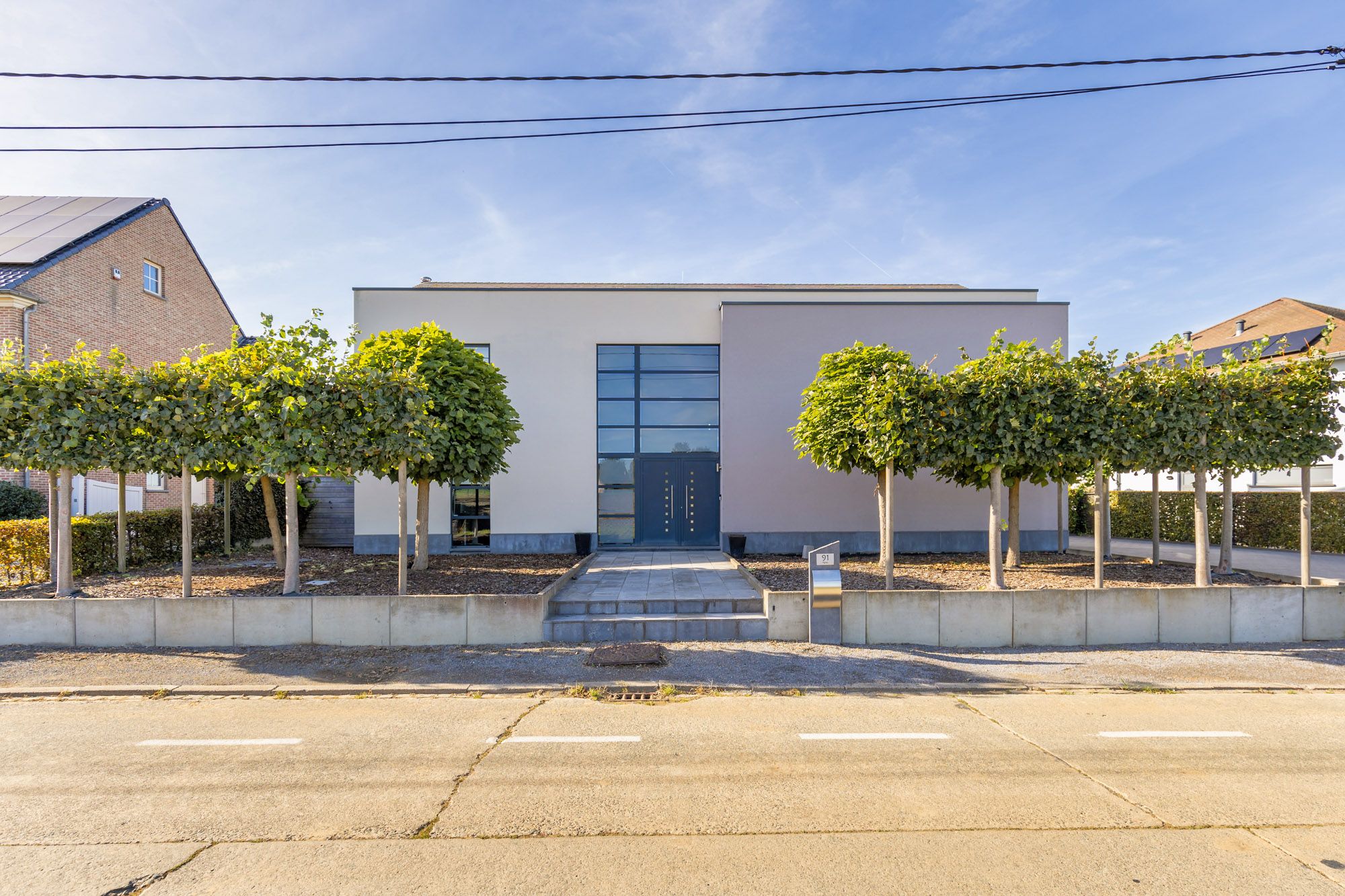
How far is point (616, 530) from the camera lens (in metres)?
15.9

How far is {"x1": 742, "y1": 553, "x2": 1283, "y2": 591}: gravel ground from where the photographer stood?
34.0ft

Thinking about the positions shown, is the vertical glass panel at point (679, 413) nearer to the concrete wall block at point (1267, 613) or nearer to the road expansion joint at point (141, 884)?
the concrete wall block at point (1267, 613)

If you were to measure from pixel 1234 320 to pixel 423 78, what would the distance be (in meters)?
32.9

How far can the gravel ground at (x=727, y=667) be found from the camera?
6.70 metres

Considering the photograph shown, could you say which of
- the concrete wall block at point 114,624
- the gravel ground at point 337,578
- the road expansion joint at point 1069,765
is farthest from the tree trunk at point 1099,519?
the concrete wall block at point 114,624

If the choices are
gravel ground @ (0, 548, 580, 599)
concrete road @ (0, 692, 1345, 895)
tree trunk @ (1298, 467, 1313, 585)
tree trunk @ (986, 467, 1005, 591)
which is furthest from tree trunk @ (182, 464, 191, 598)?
tree trunk @ (1298, 467, 1313, 585)

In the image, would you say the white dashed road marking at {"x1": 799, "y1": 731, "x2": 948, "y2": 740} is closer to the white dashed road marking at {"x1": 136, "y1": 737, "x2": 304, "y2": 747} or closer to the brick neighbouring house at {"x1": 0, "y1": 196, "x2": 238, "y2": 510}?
the white dashed road marking at {"x1": 136, "y1": 737, "x2": 304, "y2": 747}

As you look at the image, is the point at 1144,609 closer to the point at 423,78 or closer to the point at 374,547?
the point at 423,78

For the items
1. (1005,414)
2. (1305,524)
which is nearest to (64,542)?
(1005,414)

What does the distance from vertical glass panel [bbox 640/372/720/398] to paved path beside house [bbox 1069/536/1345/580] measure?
31.7 feet

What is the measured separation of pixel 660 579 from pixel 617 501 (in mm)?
5325

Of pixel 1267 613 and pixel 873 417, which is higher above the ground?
pixel 873 417

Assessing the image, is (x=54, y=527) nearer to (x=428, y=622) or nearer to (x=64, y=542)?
(x=64, y=542)

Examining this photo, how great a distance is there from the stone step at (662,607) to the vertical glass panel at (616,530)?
6.93 m
